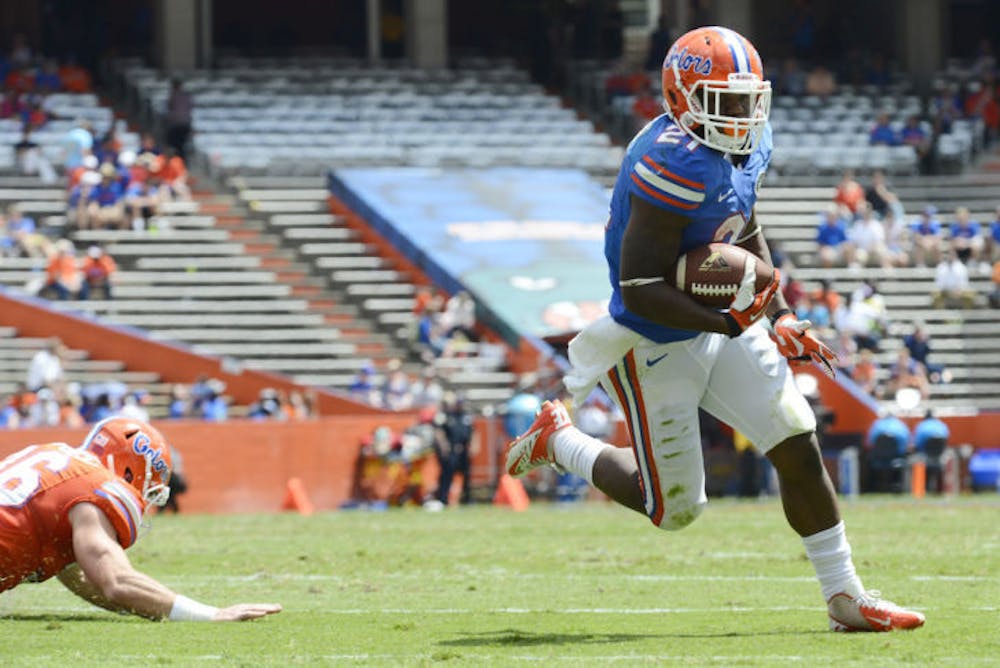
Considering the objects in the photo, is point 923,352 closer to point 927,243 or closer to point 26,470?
point 927,243

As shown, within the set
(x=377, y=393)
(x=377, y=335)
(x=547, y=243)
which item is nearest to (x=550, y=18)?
(x=547, y=243)

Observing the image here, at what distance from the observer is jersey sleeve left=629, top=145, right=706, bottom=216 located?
696 centimetres

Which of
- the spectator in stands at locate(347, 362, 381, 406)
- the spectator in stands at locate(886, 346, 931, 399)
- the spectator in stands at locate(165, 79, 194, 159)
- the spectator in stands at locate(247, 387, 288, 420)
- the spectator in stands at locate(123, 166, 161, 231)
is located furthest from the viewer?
the spectator in stands at locate(165, 79, 194, 159)

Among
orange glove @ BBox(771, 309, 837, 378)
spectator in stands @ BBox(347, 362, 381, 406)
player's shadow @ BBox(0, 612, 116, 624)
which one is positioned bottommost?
spectator in stands @ BBox(347, 362, 381, 406)

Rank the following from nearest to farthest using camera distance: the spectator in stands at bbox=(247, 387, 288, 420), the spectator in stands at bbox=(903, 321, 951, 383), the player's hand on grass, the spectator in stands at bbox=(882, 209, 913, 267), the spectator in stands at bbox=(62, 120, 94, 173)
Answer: the player's hand on grass → the spectator in stands at bbox=(247, 387, 288, 420) → the spectator in stands at bbox=(903, 321, 951, 383) → the spectator in stands at bbox=(62, 120, 94, 173) → the spectator in stands at bbox=(882, 209, 913, 267)

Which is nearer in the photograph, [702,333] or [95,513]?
[95,513]

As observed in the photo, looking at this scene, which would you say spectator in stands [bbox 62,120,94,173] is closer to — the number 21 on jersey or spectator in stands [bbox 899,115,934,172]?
spectator in stands [bbox 899,115,934,172]

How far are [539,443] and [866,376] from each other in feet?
49.8

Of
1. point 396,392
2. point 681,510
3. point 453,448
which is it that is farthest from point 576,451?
point 396,392

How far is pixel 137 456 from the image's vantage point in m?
7.36

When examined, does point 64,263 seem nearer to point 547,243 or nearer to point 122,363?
point 122,363

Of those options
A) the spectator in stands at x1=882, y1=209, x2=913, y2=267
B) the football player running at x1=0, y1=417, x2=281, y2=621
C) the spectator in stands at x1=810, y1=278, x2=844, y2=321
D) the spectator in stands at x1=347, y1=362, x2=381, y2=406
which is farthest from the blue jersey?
the spectator in stands at x1=882, y1=209, x2=913, y2=267

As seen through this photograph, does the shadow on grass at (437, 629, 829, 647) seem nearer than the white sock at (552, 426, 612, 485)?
Yes

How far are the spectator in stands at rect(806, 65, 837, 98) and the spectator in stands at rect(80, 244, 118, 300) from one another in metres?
13.7
